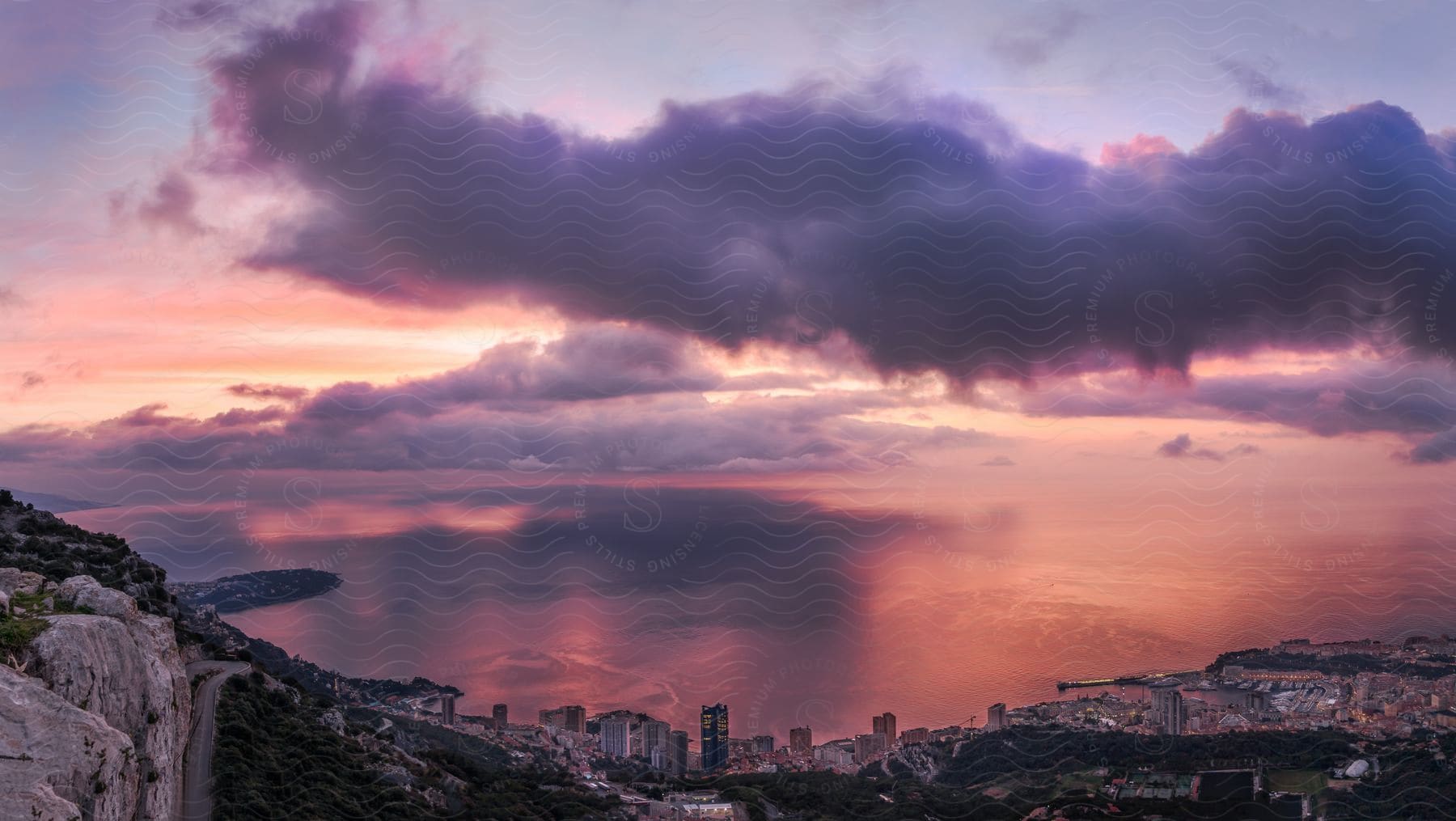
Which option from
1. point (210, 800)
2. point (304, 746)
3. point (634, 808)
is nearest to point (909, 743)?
point (634, 808)

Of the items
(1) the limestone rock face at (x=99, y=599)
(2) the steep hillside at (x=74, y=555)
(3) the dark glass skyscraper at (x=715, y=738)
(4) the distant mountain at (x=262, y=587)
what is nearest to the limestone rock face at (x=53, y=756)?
(1) the limestone rock face at (x=99, y=599)

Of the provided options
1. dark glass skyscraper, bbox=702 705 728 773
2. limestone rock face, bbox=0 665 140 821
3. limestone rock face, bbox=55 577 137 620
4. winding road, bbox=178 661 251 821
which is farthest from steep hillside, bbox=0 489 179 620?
dark glass skyscraper, bbox=702 705 728 773

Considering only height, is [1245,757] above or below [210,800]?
Answer: below

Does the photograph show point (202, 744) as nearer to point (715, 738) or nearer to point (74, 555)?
point (74, 555)

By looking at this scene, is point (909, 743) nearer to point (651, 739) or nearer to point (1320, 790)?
point (651, 739)

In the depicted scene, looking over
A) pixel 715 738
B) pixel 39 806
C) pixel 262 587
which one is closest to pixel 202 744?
pixel 39 806

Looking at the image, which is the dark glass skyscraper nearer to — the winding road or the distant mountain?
the winding road

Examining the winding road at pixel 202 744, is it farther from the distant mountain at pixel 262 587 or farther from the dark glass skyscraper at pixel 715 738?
the dark glass skyscraper at pixel 715 738
